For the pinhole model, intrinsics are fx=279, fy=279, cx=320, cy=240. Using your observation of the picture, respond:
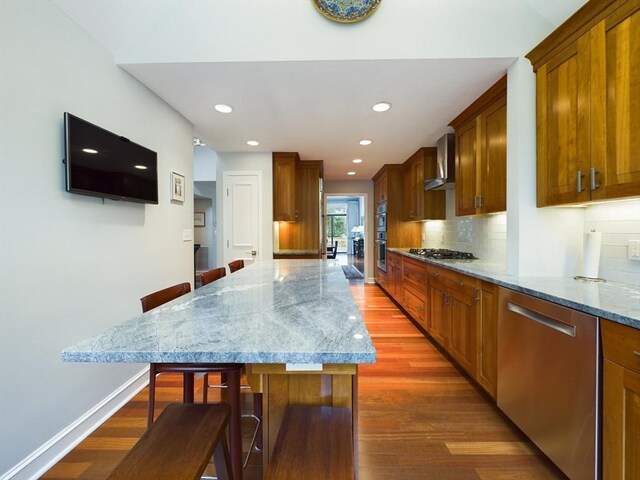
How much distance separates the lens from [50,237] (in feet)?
5.09

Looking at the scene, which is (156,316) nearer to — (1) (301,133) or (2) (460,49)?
(2) (460,49)

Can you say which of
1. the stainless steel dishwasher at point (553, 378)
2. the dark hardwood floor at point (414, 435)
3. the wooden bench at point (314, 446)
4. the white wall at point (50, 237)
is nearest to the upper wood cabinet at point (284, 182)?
the white wall at point (50, 237)

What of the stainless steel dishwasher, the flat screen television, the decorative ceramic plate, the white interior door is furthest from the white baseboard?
the decorative ceramic plate

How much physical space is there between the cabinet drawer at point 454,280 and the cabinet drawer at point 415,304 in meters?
0.44

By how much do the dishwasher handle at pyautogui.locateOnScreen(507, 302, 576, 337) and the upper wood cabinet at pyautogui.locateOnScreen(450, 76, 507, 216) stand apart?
90 centimetres

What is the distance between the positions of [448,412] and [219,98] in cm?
313

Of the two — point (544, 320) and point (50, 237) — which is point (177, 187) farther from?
point (544, 320)

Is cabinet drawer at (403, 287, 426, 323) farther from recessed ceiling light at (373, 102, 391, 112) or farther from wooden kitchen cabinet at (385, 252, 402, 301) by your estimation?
recessed ceiling light at (373, 102, 391, 112)

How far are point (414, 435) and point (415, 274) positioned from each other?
206 cm

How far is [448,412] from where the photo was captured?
193 centimetres

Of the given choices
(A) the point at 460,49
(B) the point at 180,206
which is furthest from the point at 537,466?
(B) the point at 180,206

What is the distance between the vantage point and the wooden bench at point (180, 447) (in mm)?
695

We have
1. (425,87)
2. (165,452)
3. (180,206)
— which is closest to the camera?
(165,452)

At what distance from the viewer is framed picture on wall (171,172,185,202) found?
276 centimetres
